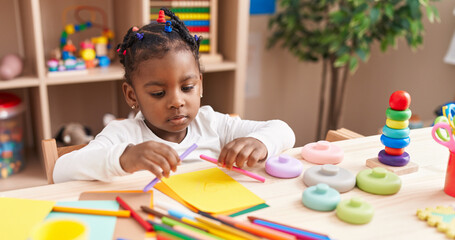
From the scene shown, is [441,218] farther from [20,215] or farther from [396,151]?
[20,215]

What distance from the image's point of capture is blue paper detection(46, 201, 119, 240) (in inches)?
23.9

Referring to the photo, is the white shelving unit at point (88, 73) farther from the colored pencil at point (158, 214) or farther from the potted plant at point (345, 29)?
the colored pencil at point (158, 214)

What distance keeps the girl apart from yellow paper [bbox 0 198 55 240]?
123mm

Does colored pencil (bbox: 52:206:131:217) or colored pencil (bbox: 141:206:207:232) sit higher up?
colored pencil (bbox: 141:206:207:232)

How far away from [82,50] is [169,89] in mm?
1080

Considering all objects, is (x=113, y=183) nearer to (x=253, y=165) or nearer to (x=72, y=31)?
(x=253, y=165)

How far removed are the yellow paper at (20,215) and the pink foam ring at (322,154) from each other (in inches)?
19.1

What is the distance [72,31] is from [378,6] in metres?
1.33

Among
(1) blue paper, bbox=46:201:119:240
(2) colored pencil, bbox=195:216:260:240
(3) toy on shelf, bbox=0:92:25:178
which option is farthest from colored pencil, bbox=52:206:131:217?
(3) toy on shelf, bbox=0:92:25:178

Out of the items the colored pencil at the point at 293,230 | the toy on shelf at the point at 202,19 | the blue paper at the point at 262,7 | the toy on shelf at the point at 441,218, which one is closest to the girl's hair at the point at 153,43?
the colored pencil at the point at 293,230

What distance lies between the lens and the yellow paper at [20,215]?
1.98ft

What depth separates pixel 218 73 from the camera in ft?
7.17

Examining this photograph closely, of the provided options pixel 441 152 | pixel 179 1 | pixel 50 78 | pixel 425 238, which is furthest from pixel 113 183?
pixel 179 1

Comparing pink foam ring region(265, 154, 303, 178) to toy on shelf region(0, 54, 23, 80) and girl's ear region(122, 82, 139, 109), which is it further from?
toy on shelf region(0, 54, 23, 80)
